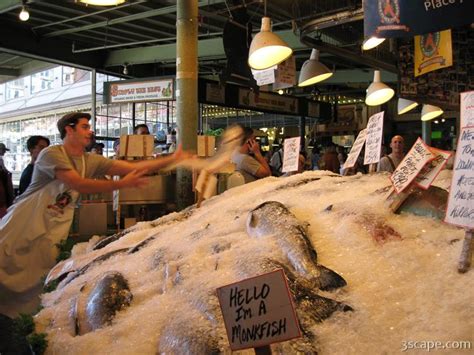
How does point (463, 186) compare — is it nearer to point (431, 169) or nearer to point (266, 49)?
point (431, 169)

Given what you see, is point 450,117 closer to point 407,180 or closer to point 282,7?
point 282,7

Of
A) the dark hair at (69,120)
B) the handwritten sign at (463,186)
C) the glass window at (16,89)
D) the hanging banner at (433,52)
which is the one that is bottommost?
the handwritten sign at (463,186)

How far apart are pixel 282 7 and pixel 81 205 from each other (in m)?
4.45

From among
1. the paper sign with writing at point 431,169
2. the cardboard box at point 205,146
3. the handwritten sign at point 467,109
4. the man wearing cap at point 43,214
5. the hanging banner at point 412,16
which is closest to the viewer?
the handwritten sign at point 467,109

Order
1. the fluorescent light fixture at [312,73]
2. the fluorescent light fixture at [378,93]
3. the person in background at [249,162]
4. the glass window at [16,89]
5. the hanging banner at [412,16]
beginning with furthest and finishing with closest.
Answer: the glass window at [16,89]
the fluorescent light fixture at [378,93]
the fluorescent light fixture at [312,73]
the person in background at [249,162]
the hanging banner at [412,16]

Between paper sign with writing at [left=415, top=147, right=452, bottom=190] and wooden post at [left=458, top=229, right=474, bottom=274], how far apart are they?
48 cm

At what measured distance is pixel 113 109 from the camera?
1791 cm

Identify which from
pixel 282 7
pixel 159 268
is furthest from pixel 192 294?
pixel 282 7

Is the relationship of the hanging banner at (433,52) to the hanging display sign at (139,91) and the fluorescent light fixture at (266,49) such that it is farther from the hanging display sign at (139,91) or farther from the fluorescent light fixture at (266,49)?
the hanging display sign at (139,91)

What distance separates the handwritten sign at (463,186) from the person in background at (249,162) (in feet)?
11.0

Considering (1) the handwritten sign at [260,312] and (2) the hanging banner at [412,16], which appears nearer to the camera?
(1) the handwritten sign at [260,312]

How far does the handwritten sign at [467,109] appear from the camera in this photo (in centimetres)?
203

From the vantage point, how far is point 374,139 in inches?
141

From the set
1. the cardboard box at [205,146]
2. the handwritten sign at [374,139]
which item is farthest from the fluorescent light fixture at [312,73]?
the handwritten sign at [374,139]
